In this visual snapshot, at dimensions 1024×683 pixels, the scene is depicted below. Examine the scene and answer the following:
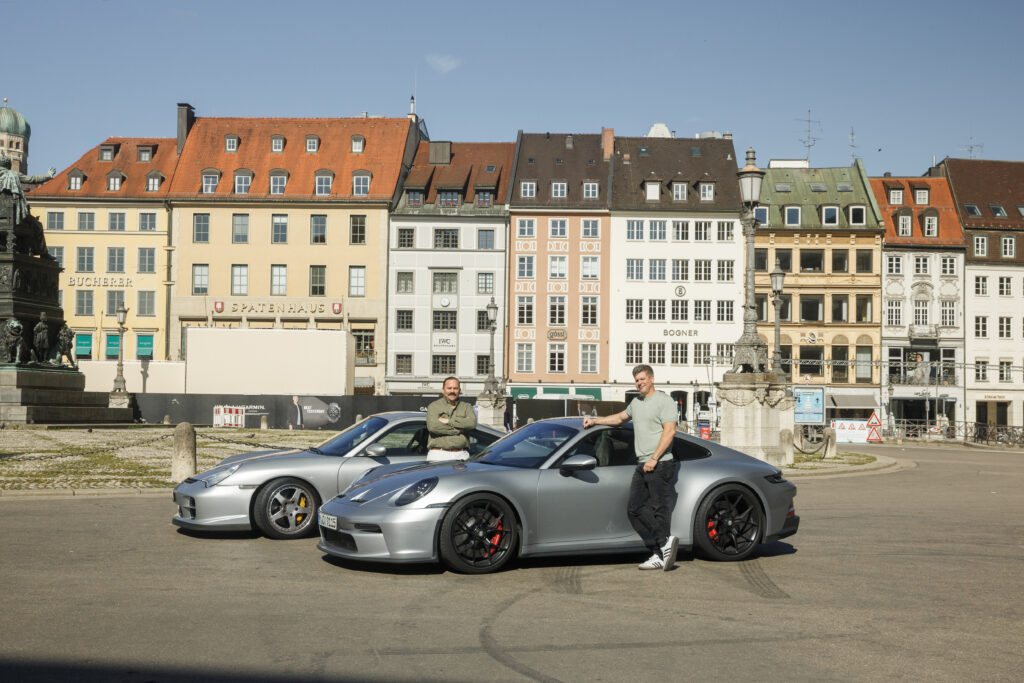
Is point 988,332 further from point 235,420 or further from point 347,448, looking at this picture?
point 347,448

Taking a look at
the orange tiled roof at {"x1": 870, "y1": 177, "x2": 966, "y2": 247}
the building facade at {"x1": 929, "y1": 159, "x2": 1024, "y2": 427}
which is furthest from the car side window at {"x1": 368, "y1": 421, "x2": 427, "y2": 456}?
the orange tiled roof at {"x1": 870, "y1": 177, "x2": 966, "y2": 247}

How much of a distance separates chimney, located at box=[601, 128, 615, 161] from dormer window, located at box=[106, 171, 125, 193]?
98.9 feet

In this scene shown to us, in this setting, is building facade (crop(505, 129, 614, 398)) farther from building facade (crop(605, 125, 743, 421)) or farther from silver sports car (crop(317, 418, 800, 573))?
silver sports car (crop(317, 418, 800, 573))

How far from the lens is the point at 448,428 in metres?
11.0

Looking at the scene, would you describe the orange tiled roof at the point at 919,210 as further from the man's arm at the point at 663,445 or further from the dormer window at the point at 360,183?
the man's arm at the point at 663,445

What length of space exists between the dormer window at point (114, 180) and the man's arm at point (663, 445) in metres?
66.4

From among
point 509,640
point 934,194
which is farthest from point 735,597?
point 934,194

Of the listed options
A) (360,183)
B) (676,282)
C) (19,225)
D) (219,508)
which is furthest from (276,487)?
(360,183)

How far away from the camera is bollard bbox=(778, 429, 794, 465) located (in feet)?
80.3

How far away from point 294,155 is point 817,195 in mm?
33524

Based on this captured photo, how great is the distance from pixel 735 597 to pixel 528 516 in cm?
185

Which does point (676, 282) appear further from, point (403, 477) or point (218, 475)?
point (403, 477)

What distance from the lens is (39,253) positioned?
113ft

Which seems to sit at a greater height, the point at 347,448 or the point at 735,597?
the point at 347,448
